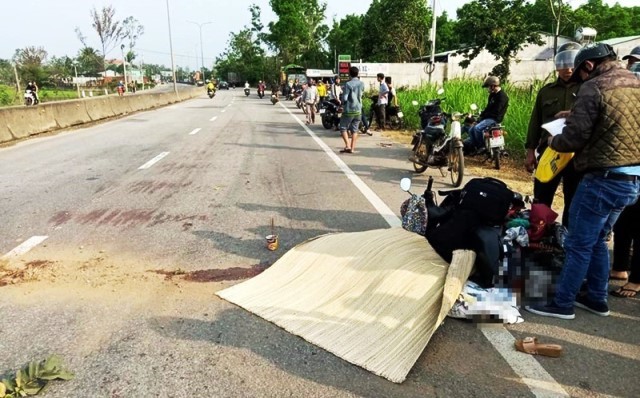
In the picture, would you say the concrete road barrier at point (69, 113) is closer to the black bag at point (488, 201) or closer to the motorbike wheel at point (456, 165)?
the motorbike wheel at point (456, 165)

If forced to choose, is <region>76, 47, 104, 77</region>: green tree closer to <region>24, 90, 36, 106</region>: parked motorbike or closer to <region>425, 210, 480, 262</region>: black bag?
<region>24, 90, 36, 106</region>: parked motorbike

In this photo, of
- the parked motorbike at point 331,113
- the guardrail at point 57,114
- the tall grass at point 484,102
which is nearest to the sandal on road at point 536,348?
the tall grass at point 484,102

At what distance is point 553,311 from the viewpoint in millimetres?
3523

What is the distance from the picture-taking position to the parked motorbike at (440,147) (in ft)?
25.3

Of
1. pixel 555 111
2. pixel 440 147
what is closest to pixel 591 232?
pixel 555 111

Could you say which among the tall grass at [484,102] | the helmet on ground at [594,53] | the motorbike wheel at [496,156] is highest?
the helmet on ground at [594,53]

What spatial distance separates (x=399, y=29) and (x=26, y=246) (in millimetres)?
Answer: 46086

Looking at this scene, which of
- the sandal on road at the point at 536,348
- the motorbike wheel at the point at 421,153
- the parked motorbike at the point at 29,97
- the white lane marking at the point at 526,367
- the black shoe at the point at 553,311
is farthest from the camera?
the parked motorbike at the point at 29,97

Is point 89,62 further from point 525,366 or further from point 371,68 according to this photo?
point 525,366

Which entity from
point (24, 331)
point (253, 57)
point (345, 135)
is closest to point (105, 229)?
point (24, 331)

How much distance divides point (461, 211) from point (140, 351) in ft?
8.59

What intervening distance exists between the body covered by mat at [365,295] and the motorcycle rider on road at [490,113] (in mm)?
5131

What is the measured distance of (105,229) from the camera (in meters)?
5.46

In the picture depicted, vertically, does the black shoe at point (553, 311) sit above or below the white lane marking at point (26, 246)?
below
